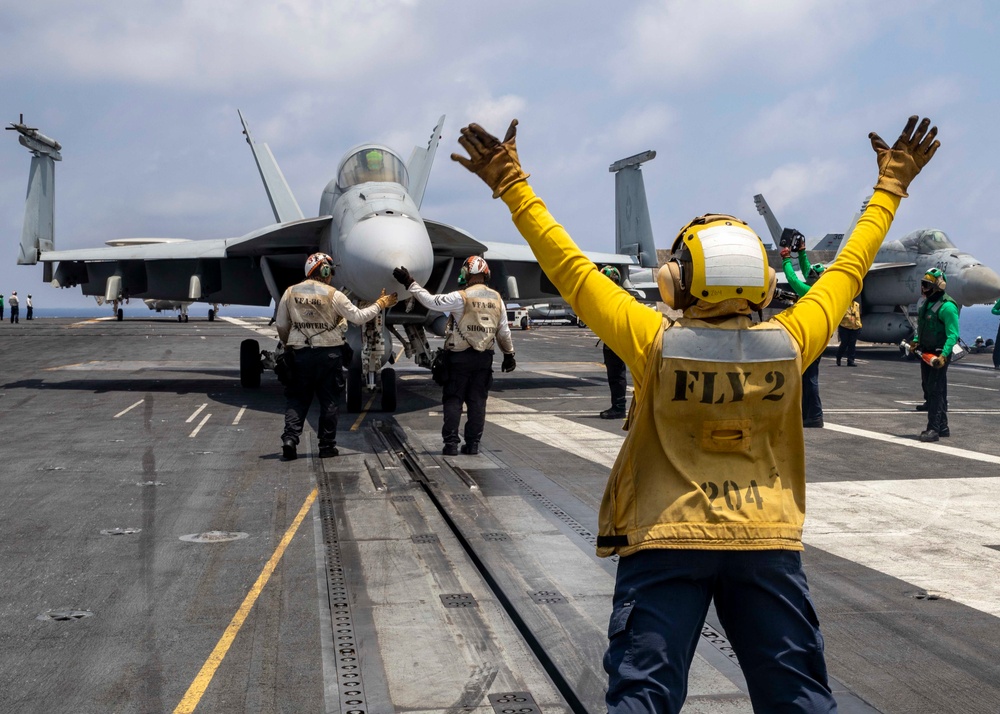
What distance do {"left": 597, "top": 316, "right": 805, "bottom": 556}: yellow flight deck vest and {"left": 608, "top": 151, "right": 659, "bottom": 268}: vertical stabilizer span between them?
2546 cm

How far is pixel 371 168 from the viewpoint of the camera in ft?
48.6

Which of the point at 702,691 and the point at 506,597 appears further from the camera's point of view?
the point at 506,597

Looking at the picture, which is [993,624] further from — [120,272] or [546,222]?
[120,272]

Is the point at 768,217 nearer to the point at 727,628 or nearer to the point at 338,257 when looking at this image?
the point at 338,257

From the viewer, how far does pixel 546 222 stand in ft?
9.37

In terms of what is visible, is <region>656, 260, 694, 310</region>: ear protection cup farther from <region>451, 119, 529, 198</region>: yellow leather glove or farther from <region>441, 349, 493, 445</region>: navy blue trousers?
<region>441, 349, 493, 445</region>: navy blue trousers

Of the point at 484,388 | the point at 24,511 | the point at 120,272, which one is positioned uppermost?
the point at 120,272

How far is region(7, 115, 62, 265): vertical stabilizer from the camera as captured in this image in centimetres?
1964

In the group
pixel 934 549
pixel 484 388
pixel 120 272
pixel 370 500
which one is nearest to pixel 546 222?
pixel 934 549

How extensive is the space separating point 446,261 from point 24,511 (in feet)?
34.8

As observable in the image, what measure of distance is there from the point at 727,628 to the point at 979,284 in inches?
1124

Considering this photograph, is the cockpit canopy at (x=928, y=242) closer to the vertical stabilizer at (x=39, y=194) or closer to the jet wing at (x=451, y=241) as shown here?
the jet wing at (x=451, y=241)

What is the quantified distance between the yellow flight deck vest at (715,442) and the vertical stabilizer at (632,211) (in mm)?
25461

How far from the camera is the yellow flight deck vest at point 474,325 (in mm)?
10516
